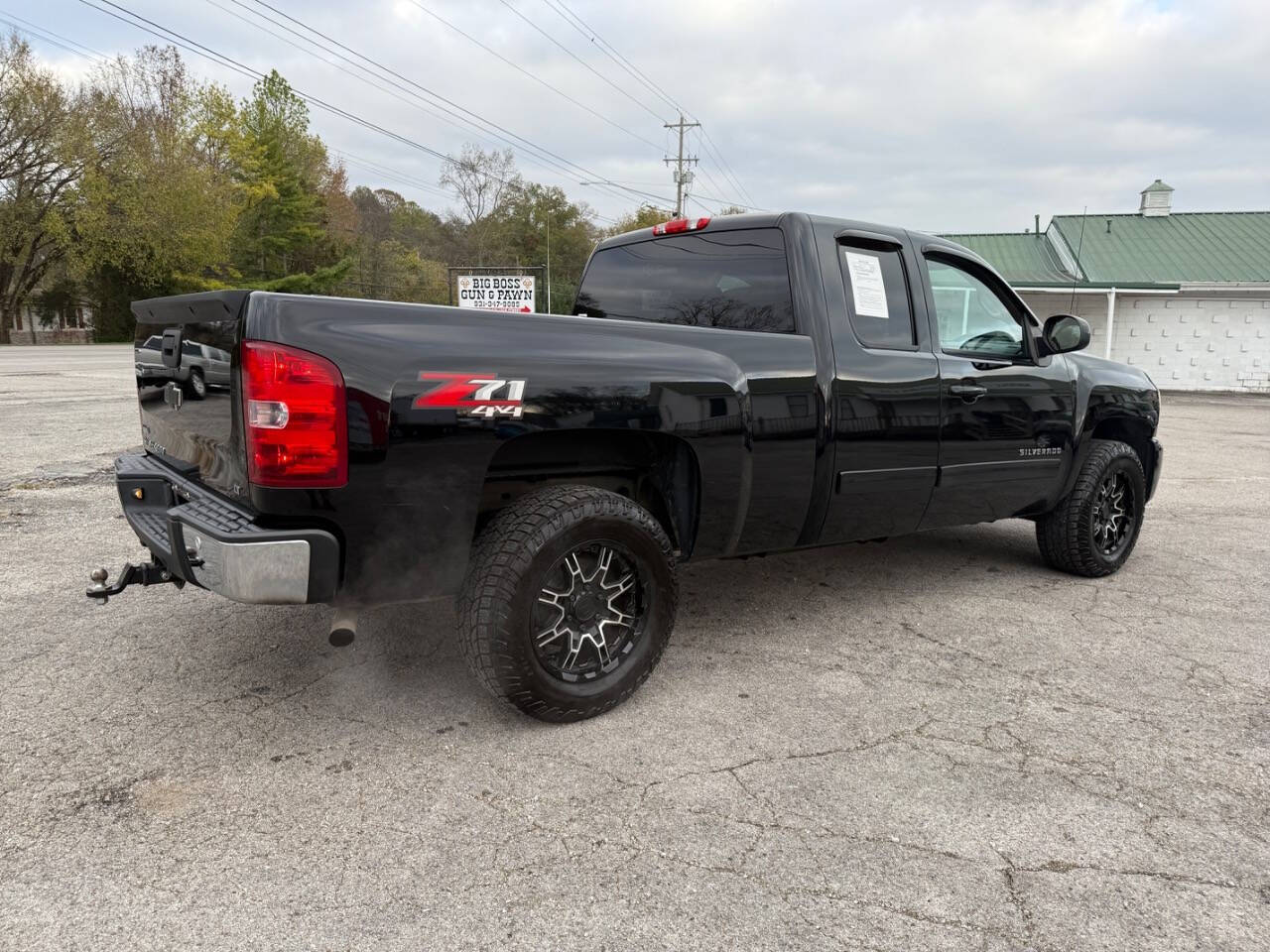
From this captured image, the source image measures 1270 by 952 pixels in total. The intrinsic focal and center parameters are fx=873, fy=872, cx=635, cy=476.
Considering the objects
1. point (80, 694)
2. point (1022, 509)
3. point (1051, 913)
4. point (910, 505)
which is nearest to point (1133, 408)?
point (1022, 509)

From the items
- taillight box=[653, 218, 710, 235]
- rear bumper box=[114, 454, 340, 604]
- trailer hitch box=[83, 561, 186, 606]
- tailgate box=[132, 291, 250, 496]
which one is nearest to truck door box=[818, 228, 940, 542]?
taillight box=[653, 218, 710, 235]

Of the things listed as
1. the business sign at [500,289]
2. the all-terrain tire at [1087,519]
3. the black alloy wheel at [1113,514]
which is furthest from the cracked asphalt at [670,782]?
the business sign at [500,289]

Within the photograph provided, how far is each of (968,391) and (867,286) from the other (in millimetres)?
764

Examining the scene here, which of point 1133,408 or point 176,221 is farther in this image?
point 176,221

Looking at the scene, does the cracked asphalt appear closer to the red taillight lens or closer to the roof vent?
the red taillight lens

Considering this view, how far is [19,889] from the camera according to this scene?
2133 mm

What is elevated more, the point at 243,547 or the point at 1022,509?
the point at 243,547

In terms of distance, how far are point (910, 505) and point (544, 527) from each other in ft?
6.61

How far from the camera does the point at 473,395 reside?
2689mm

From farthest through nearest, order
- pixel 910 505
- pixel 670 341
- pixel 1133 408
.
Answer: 1. pixel 1133 408
2. pixel 910 505
3. pixel 670 341

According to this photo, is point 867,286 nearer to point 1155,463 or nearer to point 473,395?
point 473,395

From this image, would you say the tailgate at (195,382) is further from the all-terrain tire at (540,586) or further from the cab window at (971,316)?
the cab window at (971,316)

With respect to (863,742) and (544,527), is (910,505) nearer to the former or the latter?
(863,742)

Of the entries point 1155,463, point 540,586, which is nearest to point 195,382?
point 540,586
